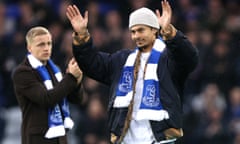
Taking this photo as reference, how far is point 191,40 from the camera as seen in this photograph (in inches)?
614

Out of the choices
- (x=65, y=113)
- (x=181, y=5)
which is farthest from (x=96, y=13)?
(x=65, y=113)

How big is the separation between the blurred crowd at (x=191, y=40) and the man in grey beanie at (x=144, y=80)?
5.35 m

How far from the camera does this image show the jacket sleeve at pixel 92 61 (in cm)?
893

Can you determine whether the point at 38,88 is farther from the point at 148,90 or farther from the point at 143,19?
the point at 143,19

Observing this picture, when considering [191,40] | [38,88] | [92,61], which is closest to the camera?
[92,61]

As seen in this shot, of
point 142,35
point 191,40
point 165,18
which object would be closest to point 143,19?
point 142,35

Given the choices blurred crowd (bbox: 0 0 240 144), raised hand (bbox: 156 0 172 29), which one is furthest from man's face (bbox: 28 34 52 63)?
blurred crowd (bbox: 0 0 240 144)

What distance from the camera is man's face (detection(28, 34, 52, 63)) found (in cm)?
926

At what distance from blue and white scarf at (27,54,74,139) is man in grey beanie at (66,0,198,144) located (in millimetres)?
492

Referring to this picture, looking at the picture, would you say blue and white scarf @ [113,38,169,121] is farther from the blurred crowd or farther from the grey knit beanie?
the blurred crowd

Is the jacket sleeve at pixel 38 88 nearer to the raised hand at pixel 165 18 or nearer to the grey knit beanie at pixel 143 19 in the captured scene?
the grey knit beanie at pixel 143 19

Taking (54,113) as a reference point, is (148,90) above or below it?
above

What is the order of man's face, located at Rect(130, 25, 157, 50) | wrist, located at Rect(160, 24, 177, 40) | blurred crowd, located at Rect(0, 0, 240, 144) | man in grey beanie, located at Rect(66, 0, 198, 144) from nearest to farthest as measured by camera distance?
wrist, located at Rect(160, 24, 177, 40)
man in grey beanie, located at Rect(66, 0, 198, 144)
man's face, located at Rect(130, 25, 157, 50)
blurred crowd, located at Rect(0, 0, 240, 144)

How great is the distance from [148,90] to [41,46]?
1.22 metres
